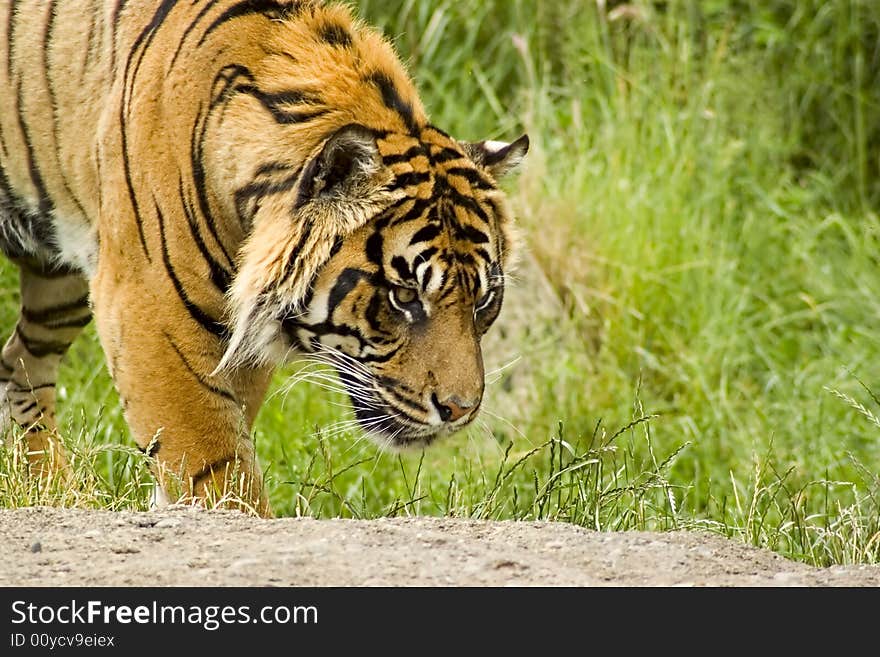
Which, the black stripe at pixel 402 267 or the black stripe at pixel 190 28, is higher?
the black stripe at pixel 190 28

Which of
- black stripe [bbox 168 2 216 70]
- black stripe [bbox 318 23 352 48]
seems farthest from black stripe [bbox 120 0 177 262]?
black stripe [bbox 318 23 352 48]

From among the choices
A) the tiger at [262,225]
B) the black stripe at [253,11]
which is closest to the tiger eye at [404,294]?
the tiger at [262,225]

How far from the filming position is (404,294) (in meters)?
3.77

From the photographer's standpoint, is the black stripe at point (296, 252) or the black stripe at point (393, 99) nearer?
the black stripe at point (296, 252)

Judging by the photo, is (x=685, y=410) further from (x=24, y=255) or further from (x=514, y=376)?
(x=24, y=255)

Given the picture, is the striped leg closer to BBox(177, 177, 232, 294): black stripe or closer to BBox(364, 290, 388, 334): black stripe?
BBox(177, 177, 232, 294): black stripe

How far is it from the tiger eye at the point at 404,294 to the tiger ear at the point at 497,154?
57 cm

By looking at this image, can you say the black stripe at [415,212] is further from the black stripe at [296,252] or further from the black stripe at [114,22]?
the black stripe at [114,22]

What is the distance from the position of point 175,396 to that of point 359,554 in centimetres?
115

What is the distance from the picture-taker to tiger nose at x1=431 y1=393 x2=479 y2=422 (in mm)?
3766

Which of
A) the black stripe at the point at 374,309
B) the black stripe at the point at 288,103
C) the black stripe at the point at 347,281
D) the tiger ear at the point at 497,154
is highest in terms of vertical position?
the black stripe at the point at 288,103

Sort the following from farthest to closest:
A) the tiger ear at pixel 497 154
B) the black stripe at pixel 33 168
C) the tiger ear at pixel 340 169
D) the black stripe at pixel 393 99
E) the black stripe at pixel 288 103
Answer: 1. the black stripe at pixel 33 168
2. the tiger ear at pixel 497 154
3. the black stripe at pixel 393 99
4. the black stripe at pixel 288 103
5. the tiger ear at pixel 340 169

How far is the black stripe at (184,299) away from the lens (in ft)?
12.9

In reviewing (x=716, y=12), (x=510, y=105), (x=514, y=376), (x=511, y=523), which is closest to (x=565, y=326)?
(x=514, y=376)
